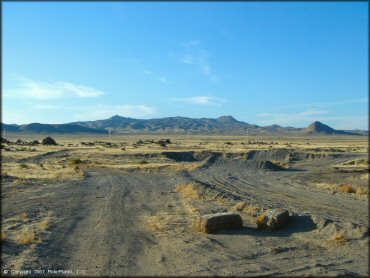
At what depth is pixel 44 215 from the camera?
21844 mm

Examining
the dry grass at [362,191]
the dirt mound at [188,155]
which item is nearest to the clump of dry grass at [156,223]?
the dry grass at [362,191]

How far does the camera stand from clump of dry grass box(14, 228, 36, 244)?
15.8 metres

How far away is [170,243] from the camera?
16.0m

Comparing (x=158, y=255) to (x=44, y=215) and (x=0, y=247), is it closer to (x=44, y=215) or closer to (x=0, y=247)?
(x=0, y=247)

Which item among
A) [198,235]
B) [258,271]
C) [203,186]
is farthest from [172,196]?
[258,271]

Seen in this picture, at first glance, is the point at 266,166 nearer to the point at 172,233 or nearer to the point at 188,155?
the point at 188,155

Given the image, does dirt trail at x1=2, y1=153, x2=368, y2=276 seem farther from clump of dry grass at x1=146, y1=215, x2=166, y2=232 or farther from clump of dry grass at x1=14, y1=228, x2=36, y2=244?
clump of dry grass at x1=14, y1=228, x2=36, y2=244

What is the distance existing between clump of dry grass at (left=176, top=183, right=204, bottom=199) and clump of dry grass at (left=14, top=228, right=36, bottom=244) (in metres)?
13.4

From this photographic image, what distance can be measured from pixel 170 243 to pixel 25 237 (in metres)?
5.15

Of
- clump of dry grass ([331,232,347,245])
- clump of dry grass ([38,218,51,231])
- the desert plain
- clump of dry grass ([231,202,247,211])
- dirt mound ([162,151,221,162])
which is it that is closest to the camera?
the desert plain

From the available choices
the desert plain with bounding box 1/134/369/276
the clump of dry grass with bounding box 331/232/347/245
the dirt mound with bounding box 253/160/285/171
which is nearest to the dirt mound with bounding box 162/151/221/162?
the dirt mound with bounding box 253/160/285/171

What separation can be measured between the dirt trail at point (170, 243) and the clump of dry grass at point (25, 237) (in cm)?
51

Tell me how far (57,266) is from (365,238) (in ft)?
33.7

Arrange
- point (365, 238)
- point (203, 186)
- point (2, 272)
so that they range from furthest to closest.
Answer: point (203, 186), point (365, 238), point (2, 272)
